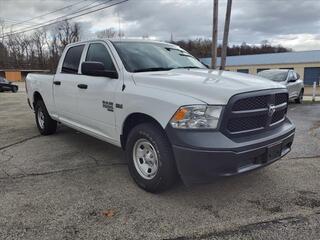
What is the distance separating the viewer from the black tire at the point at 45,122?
265 inches

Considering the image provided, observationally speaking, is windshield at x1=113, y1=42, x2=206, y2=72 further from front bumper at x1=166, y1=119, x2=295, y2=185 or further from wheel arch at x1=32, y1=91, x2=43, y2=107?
wheel arch at x1=32, y1=91, x2=43, y2=107

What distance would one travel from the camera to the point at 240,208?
3445 mm

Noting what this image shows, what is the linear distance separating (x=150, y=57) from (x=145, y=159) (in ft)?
5.25

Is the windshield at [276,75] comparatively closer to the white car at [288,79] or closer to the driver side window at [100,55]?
the white car at [288,79]

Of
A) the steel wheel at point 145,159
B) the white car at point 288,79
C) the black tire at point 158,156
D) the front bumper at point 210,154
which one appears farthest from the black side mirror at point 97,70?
the white car at point 288,79

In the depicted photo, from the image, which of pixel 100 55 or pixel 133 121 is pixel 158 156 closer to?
pixel 133 121

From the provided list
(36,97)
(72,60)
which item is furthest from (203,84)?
(36,97)

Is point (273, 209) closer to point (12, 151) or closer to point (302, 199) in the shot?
point (302, 199)

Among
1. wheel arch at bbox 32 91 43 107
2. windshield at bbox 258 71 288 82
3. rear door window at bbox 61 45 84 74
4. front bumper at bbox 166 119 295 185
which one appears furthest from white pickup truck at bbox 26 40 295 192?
windshield at bbox 258 71 288 82

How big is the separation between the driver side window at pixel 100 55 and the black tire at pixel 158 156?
3.76 feet

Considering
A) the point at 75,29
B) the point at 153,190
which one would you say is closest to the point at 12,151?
the point at 153,190

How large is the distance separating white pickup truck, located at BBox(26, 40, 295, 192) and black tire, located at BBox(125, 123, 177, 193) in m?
0.01

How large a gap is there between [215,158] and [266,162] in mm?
780

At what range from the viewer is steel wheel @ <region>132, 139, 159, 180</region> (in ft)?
12.2
